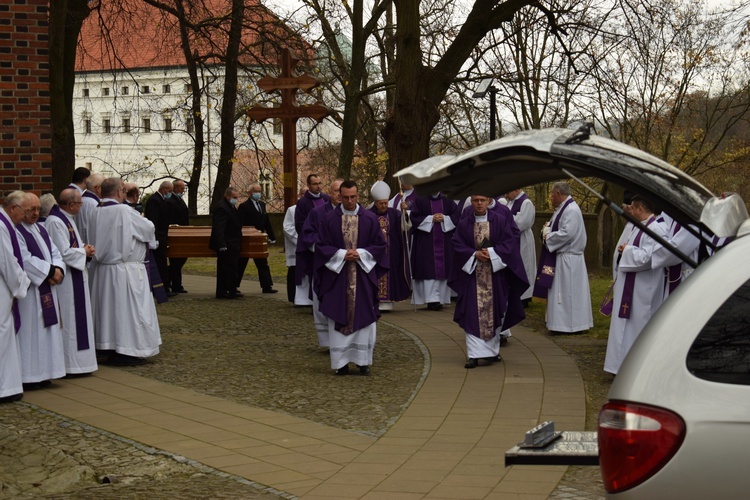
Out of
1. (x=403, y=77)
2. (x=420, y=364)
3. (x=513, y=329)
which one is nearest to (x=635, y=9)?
(x=403, y=77)

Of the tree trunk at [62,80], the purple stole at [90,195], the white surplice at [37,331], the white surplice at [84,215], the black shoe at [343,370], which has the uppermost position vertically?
the tree trunk at [62,80]

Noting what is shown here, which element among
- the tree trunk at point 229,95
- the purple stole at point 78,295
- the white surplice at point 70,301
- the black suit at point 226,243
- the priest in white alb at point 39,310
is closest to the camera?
the priest in white alb at point 39,310

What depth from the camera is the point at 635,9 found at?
19.1 m

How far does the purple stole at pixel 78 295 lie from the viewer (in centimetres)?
1059

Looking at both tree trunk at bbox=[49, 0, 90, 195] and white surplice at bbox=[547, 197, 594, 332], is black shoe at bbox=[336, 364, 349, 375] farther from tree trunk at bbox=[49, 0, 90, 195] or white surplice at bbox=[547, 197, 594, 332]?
tree trunk at bbox=[49, 0, 90, 195]

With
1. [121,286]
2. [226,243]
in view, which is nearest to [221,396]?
[121,286]

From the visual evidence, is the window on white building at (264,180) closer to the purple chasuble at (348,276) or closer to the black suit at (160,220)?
the black suit at (160,220)

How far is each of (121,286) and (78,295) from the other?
71cm

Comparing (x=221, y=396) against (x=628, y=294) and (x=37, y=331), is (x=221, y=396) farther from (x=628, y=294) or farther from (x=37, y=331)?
(x=628, y=294)

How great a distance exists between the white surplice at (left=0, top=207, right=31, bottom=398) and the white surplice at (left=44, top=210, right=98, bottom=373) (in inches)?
45.7

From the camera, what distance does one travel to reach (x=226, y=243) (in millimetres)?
17438

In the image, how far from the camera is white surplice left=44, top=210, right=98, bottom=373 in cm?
1048

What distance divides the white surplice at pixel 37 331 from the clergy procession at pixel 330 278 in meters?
0.01

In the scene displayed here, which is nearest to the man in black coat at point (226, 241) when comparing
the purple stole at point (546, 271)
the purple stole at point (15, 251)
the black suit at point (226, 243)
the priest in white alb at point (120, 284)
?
the black suit at point (226, 243)
